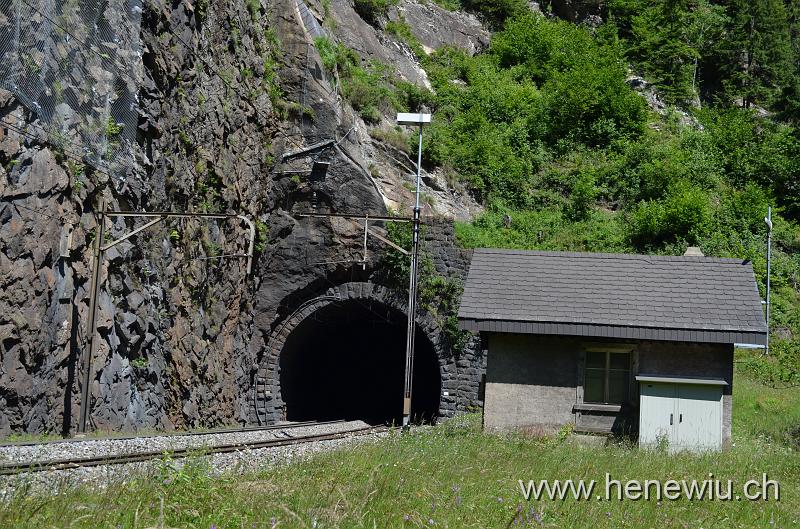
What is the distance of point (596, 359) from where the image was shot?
1484cm

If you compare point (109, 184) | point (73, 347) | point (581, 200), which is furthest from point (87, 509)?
point (581, 200)

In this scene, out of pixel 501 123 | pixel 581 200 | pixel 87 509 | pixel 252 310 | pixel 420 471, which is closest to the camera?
pixel 87 509

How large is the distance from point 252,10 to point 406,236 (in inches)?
290

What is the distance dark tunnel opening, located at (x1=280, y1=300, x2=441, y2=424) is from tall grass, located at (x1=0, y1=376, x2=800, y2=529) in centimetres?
1221

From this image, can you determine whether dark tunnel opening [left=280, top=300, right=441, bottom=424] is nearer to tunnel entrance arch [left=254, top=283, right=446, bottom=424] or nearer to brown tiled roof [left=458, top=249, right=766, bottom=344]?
tunnel entrance arch [left=254, top=283, right=446, bottom=424]

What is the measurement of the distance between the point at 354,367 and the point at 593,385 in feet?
53.2

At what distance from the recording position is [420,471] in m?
8.96

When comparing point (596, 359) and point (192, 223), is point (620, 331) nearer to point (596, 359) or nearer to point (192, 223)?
point (596, 359)

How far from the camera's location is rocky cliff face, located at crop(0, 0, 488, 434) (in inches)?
523

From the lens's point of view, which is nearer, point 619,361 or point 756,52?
point 619,361

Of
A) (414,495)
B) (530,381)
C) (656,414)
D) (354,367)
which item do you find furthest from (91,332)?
(354,367)

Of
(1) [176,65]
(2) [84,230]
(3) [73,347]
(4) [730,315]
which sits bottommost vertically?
(3) [73,347]

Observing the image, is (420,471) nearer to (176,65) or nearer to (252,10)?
(176,65)

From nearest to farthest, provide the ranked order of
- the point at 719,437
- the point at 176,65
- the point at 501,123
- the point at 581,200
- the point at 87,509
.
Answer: the point at 87,509 → the point at 719,437 → the point at 176,65 → the point at 581,200 → the point at 501,123
